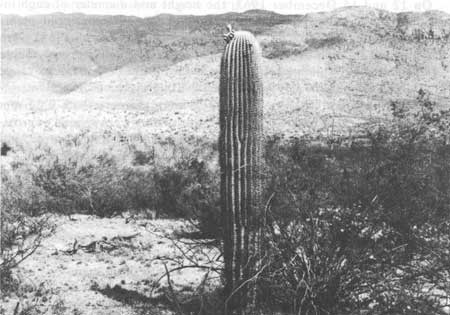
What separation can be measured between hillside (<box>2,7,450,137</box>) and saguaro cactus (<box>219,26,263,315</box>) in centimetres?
1208

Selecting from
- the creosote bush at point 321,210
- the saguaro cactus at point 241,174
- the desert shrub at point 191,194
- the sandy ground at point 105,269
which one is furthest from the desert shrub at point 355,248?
the desert shrub at point 191,194

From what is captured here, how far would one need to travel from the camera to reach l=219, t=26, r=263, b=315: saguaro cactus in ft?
16.8

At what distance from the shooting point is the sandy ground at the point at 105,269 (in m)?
5.99

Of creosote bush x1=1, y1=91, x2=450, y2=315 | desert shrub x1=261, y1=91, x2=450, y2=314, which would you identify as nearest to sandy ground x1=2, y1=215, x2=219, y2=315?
creosote bush x1=1, y1=91, x2=450, y2=315

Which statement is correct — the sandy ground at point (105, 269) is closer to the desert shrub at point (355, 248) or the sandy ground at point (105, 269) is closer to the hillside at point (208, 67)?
the desert shrub at point (355, 248)

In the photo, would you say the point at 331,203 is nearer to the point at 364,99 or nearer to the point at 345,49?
the point at 364,99

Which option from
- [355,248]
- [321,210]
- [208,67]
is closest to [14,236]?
[321,210]

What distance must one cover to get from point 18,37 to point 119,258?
175 ft

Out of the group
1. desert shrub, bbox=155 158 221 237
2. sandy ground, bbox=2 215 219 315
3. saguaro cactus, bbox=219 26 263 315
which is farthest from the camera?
desert shrub, bbox=155 158 221 237

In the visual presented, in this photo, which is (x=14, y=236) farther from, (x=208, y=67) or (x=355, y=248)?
(x=208, y=67)

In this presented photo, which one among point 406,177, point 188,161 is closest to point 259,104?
point 406,177

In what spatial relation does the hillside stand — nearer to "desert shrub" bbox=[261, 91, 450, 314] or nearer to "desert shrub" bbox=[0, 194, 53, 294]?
"desert shrub" bbox=[261, 91, 450, 314]

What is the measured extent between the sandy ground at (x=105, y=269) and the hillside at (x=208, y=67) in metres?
10.1

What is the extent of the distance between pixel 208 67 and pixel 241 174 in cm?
3275
